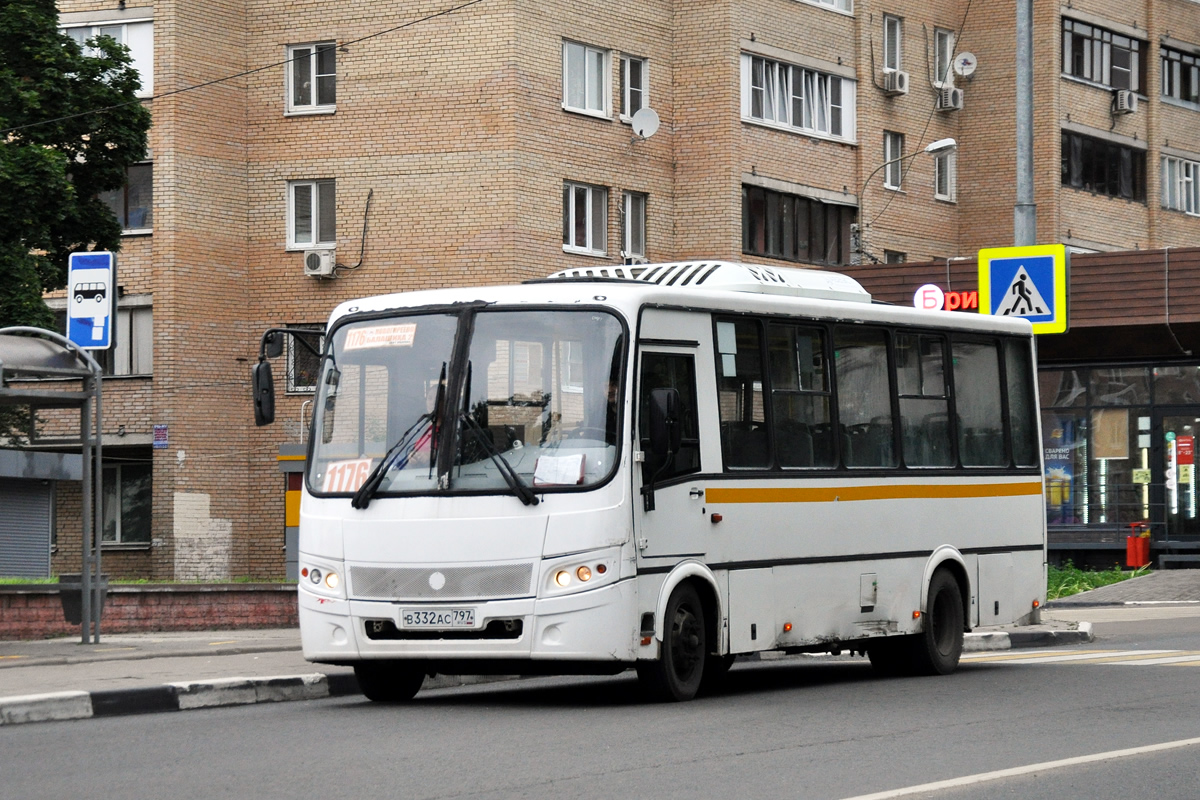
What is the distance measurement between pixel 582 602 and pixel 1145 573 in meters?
23.3

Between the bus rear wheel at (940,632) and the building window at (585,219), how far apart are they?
23.0 metres

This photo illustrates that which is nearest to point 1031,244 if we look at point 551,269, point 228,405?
point 551,269

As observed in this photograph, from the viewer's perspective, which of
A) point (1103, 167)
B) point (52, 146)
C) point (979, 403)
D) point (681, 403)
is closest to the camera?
point (681, 403)

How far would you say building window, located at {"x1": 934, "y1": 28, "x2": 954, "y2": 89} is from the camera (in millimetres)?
47594

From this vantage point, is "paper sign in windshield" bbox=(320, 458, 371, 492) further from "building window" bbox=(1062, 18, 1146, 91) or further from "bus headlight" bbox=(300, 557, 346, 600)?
"building window" bbox=(1062, 18, 1146, 91)

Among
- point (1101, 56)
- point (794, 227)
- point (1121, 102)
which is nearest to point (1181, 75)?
point (1121, 102)

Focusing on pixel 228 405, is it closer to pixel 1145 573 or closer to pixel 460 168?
pixel 460 168

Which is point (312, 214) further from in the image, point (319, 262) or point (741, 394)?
point (741, 394)

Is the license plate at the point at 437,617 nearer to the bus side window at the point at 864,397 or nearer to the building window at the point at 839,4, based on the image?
the bus side window at the point at 864,397

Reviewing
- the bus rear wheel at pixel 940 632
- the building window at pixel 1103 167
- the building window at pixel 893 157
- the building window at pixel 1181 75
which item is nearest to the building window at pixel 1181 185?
the building window at pixel 1103 167

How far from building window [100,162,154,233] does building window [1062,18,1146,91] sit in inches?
904

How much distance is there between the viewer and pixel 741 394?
13414 mm

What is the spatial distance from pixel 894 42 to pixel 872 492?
33189 mm

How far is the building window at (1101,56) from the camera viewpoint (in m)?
48.9
